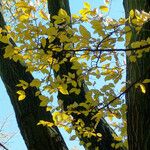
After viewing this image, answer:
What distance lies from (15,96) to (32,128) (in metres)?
0.49

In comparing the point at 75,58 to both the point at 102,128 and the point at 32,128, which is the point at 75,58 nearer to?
the point at 32,128

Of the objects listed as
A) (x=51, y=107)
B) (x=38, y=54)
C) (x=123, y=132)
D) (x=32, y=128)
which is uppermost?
(x=38, y=54)

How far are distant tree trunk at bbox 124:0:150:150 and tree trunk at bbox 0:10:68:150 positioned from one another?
932mm

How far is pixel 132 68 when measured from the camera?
320 centimetres

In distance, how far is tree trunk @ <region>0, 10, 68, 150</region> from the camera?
12.2ft

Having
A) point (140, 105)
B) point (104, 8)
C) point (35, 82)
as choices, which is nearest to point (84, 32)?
point (104, 8)

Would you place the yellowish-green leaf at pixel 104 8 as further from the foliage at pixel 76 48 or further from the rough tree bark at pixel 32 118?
the rough tree bark at pixel 32 118

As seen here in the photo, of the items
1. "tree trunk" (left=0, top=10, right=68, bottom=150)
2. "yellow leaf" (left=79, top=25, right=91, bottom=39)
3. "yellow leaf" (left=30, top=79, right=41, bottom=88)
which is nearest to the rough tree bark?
"tree trunk" (left=0, top=10, right=68, bottom=150)

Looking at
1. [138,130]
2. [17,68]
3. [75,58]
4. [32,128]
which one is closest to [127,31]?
[75,58]

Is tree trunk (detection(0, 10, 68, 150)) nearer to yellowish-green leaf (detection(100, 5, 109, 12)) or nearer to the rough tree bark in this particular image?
the rough tree bark

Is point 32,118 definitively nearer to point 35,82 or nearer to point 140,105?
point 35,82

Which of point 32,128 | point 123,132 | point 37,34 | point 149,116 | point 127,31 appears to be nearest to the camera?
point 127,31

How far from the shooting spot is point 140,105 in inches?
121

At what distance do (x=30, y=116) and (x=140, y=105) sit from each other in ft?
4.39
